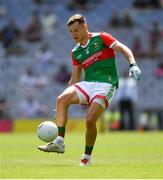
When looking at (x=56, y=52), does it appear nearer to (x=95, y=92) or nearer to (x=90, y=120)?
(x=95, y=92)

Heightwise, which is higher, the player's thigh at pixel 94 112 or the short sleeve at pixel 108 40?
the short sleeve at pixel 108 40

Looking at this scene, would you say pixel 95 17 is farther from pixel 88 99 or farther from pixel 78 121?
pixel 88 99

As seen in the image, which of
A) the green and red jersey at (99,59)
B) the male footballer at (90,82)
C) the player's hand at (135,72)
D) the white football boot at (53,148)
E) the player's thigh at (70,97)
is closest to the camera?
the player's hand at (135,72)

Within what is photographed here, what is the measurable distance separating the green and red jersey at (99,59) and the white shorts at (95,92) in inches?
4.1

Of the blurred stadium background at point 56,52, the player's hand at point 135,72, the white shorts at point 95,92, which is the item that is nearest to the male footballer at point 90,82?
the white shorts at point 95,92

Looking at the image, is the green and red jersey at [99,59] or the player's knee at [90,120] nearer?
the player's knee at [90,120]

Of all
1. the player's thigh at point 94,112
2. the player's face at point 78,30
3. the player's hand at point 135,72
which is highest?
the player's face at point 78,30

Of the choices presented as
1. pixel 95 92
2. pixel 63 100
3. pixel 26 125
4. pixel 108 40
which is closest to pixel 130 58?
pixel 108 40

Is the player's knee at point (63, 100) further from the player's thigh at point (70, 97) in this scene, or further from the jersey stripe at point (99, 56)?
the jersey stripe at point (99, 56)

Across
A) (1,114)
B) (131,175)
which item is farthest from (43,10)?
(131,175)

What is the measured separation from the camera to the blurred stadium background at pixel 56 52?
109 feet

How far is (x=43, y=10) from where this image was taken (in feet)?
124

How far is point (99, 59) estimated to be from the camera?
13.1m

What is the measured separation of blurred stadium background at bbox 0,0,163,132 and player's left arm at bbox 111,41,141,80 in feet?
64.9
